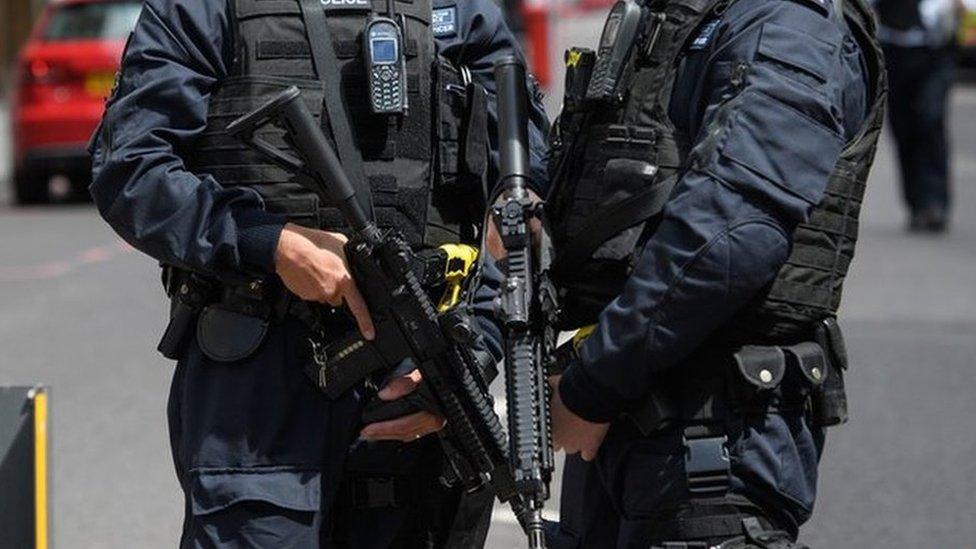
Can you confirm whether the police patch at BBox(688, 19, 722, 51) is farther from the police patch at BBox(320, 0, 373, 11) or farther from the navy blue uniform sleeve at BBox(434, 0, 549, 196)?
the police patch at BBox(320, 0, 373, 11)

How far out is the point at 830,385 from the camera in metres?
3.45

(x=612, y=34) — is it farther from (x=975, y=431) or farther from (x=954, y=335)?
(x=954, y=335)

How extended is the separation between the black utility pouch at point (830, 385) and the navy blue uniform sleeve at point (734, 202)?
25 cm

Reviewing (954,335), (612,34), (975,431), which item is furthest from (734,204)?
(954,335)

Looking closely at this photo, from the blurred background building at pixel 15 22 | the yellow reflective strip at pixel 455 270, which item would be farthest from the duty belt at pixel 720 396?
the blurred background building at pixel 15 22

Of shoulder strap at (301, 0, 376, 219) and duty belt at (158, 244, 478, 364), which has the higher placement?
shoulder strap at (301, 0, 376, 219)

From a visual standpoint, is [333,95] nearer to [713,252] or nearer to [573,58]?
[573,58]

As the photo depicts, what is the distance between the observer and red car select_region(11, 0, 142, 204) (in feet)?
47.7

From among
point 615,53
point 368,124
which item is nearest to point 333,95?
point 368,124

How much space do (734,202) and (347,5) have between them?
841 mm

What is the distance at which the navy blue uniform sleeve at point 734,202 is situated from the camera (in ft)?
10.5

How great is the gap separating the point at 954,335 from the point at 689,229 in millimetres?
6446

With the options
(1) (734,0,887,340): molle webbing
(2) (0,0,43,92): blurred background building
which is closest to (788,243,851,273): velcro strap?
(1) (734,0,887,340): molle webbing

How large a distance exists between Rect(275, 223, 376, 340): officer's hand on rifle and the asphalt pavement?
0.78 metres
